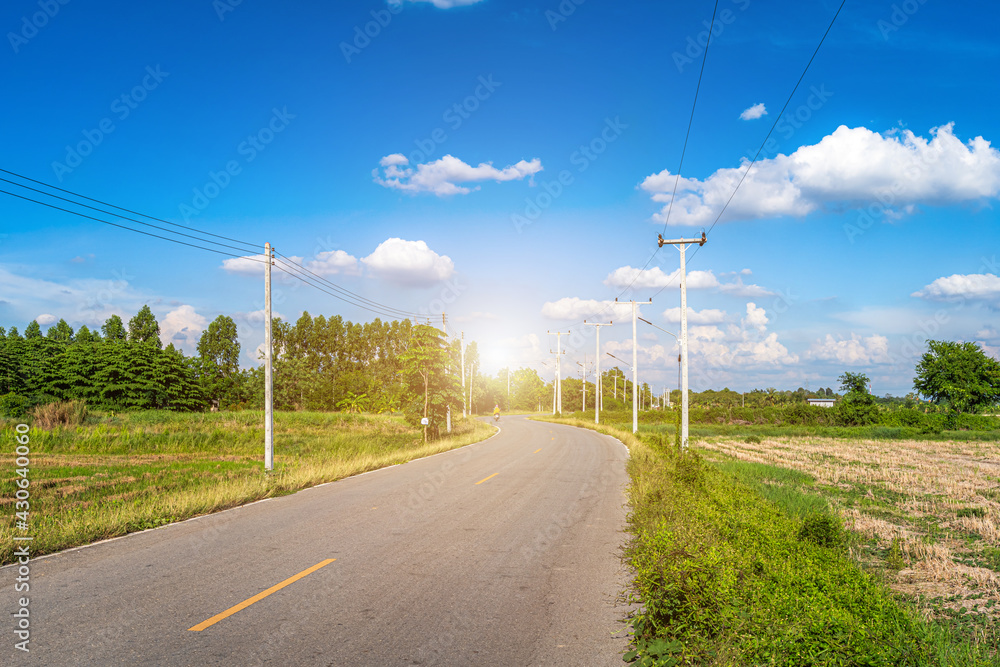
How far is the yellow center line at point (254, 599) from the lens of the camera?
17.7 feet

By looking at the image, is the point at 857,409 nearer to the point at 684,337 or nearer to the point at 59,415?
the point at 684,337

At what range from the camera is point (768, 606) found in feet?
17.7

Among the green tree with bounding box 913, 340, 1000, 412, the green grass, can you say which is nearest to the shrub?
the green grass

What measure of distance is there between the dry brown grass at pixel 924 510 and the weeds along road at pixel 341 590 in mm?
4563

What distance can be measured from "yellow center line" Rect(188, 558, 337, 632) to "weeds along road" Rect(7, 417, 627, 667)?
22 mm

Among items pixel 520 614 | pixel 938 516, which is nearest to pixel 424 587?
pixel 520 614

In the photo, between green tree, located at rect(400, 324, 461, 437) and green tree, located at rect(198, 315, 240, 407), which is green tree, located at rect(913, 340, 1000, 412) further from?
green tree, located at rect(198, 315, 240, 407)

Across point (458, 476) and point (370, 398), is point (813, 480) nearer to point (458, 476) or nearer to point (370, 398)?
point (458, 476)

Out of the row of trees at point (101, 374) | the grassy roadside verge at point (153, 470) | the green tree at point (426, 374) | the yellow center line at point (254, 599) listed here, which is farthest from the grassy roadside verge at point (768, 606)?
the row of trees at point (101, 374)

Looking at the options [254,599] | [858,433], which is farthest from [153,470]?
[858,433]

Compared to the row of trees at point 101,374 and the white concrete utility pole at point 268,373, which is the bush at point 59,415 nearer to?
the row of trees at point 101,374

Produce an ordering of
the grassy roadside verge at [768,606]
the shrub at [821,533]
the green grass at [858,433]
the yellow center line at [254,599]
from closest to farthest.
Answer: the grassy roadside verge at [768,606] → the yellow center line at [254,599] → the shrub at [821,533] → the green grass at [858,433]

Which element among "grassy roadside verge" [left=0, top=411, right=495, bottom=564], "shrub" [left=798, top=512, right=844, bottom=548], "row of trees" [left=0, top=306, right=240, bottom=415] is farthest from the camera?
"row of trees" [left=0, top=306, right=240, bottom=415]

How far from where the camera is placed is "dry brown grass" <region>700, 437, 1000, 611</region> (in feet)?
25.4
